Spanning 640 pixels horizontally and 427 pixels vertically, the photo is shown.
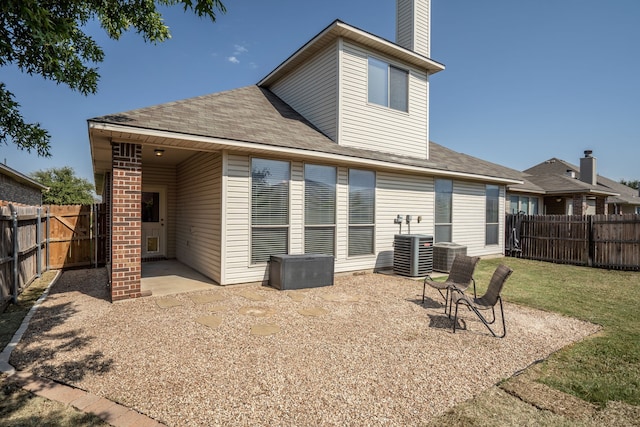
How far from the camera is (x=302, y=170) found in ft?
25.3

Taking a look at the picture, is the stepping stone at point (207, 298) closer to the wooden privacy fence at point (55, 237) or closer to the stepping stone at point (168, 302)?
the stepping stone at point (168, 302)

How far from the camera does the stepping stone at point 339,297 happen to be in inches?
242

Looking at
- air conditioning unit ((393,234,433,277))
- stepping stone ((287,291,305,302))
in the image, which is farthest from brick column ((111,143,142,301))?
air conditioning unit ((393,234,433,277))

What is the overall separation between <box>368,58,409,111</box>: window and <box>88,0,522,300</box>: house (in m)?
0.05

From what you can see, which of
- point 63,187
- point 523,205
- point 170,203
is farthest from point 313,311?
point 63,187

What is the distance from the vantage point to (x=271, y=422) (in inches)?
97.0

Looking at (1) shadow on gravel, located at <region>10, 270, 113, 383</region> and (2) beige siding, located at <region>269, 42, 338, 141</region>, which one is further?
(2) beige siding, located at <region>269, 42, 338, 141</region>

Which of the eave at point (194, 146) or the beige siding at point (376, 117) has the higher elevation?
the beige siding at point (376, 117)

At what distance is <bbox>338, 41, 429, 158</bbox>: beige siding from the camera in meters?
9.03

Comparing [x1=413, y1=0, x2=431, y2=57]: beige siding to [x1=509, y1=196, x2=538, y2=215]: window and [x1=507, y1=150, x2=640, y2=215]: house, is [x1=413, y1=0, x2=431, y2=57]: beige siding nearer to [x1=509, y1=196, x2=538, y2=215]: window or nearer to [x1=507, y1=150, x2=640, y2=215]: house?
[x1=507, y1=150, x2=640, y2=215]: house

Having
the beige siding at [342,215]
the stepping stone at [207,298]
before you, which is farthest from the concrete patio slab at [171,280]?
the beige siding at [342,215]

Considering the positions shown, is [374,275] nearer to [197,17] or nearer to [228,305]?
[228,305]

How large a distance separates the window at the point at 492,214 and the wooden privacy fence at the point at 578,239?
1.08 metres

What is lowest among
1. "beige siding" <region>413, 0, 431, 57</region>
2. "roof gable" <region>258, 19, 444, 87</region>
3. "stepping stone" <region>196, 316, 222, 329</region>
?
"stepping stone" <region>196, 316, 222, 329</region>
